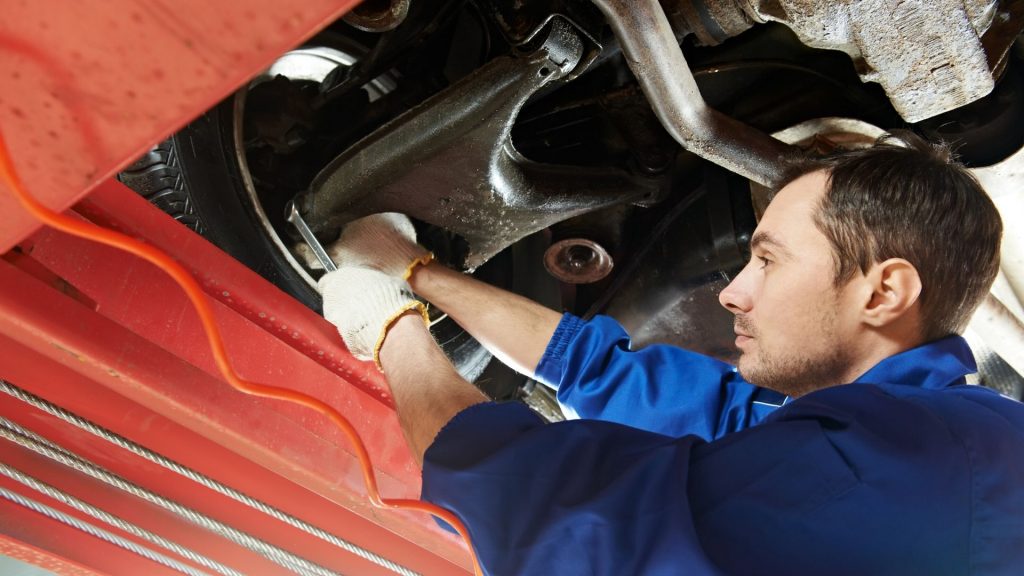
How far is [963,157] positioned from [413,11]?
807 millimetres

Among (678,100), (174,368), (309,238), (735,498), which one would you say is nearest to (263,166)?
(309,238)

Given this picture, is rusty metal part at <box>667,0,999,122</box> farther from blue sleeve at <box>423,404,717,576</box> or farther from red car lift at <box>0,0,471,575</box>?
red car lift at <box>0,0,471,575</box>

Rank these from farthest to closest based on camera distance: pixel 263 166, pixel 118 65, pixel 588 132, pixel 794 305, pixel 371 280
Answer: pixel 588 132
pixel 263 166
pixel 371 280
pixel 794 305
pixel 118 65

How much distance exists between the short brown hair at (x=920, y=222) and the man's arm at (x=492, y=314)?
43 cm

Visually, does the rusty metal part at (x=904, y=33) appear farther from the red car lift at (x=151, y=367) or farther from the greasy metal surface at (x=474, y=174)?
the red car lift at (x=151, y=367)

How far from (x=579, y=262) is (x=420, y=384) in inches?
22.0

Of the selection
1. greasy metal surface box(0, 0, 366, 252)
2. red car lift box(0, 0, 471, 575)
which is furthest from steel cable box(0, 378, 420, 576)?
greasy metal surface box(0, 0, 366, 252)

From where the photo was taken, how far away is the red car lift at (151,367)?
1.61 feet

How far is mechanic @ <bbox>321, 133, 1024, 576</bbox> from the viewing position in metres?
0.63

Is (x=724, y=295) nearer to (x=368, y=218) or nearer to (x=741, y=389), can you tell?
(x=741, y=389)

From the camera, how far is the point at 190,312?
904 millimetres

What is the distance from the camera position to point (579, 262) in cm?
137

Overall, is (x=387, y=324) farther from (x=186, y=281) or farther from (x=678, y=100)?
(x=678, y=100)

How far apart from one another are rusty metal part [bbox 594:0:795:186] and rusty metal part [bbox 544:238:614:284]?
0.34m
